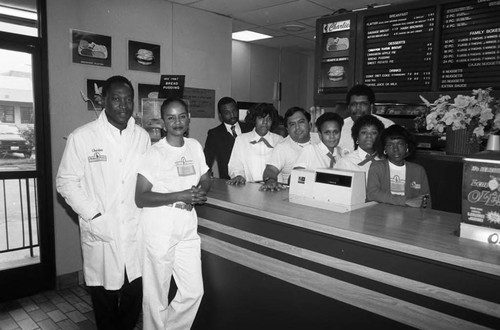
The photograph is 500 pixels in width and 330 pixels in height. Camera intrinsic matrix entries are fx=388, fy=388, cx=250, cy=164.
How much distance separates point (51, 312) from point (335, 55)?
10.9ft

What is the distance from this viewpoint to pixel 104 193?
2375mm

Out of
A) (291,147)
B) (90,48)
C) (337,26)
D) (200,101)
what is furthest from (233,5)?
(291,147)

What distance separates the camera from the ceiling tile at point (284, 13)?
425cm

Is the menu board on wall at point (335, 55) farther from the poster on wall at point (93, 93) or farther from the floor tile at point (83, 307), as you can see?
the floor tile at point (83, 307)

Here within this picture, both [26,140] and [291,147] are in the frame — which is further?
[26,140]

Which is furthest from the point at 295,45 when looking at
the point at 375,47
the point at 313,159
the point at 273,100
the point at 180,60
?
the point at 313,159

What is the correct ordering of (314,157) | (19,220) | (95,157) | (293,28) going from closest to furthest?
(95,157), (314,157), (19,220), (293,28)

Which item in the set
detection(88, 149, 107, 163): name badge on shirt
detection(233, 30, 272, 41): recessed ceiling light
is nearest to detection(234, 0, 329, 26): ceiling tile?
detection(233, 30, 272, 41): recessed ceiling light

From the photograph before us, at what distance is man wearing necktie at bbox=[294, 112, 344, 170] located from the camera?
264cm

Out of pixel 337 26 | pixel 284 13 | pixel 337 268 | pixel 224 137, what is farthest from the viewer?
pixel 284 13

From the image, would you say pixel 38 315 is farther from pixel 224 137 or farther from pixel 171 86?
pixel 224 137

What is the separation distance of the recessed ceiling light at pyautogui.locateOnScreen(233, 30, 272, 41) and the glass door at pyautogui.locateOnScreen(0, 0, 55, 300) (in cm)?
308

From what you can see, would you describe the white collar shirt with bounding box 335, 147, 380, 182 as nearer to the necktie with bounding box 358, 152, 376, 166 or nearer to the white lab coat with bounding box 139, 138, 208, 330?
the necktie with bounding box 358, 152, 376, 166

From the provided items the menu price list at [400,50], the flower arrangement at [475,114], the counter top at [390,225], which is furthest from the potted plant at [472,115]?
the menu price list at [400,50]
